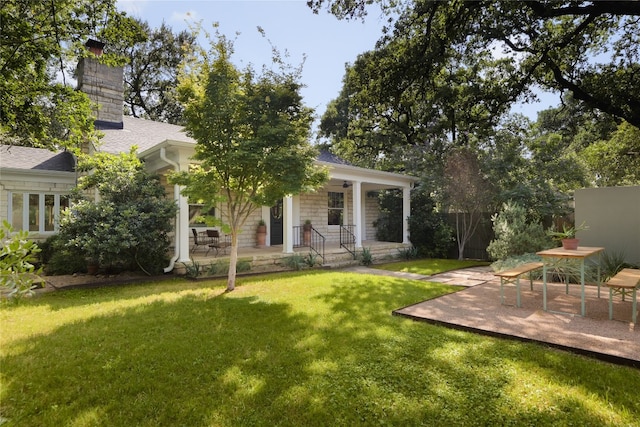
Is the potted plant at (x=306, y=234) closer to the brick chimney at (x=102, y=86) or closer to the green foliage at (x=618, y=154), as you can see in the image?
the brick chimney at (x=102, y=86)

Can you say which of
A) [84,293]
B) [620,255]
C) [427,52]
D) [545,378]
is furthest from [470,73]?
→ [84,293]

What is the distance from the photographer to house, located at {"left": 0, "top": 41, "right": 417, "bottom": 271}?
8.80 meters

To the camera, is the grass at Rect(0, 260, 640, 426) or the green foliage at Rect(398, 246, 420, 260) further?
the green foliage at Rect(398, 246, 420, 260)

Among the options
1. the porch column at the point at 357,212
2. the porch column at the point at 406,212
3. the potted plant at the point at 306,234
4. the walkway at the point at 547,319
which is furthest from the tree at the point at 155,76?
the walkway at the point at 547,319

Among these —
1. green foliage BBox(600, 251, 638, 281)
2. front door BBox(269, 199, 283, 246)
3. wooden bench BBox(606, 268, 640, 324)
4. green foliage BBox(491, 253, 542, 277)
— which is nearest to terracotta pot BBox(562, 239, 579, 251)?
wooden bench BBox(606, 268, 640, 324)

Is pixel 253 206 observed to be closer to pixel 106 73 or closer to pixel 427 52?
pixel 427 52

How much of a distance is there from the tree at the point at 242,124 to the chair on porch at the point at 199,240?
4.21 m

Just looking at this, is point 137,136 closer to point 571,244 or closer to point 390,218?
point 390,218

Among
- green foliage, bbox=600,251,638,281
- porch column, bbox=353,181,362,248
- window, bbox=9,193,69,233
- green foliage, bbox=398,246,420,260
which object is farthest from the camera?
green foliage, bbox=398,246,420,260

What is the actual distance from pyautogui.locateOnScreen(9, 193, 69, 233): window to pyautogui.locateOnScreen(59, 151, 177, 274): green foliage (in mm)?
2768

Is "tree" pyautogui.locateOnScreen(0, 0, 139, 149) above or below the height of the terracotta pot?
above

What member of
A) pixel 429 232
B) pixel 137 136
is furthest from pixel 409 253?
pixel 137 136

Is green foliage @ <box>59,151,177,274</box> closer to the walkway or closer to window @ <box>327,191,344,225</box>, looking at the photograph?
the walkway

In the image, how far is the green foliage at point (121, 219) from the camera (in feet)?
23.9
